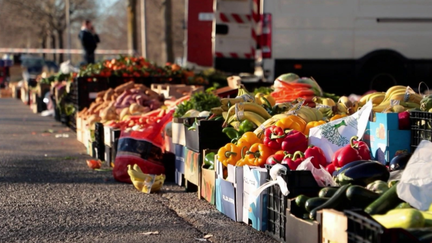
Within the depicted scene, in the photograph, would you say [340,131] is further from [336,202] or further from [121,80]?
[121,80]

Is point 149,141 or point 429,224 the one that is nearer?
point 429,224

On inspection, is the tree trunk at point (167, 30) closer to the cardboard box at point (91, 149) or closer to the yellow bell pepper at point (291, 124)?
the cardboard box at point (91, 149)

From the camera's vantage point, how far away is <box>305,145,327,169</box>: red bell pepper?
568 cm

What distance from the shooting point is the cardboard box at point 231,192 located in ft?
19.5

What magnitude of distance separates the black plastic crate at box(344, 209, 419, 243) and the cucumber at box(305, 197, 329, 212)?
657mm

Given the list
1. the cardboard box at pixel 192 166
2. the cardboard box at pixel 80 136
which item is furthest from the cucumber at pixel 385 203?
the cardboard box at pixel 80 136

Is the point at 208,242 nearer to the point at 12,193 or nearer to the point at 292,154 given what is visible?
the point at 292,154

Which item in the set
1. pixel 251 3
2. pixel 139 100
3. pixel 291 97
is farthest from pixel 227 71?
pixel 291 97

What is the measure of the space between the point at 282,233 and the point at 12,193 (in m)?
3.32

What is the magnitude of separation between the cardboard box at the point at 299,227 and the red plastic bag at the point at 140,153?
3.36 meters

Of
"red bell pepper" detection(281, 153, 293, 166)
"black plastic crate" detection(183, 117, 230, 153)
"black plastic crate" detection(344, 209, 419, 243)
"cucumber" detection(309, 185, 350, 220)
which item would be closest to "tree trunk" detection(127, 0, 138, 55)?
"black plastic crate" detection(183, 117, 230, 153)

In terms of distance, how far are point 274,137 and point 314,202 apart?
1.53m

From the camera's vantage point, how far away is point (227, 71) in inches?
691

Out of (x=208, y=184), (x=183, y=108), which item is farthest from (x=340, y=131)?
(x=183, y=108)
